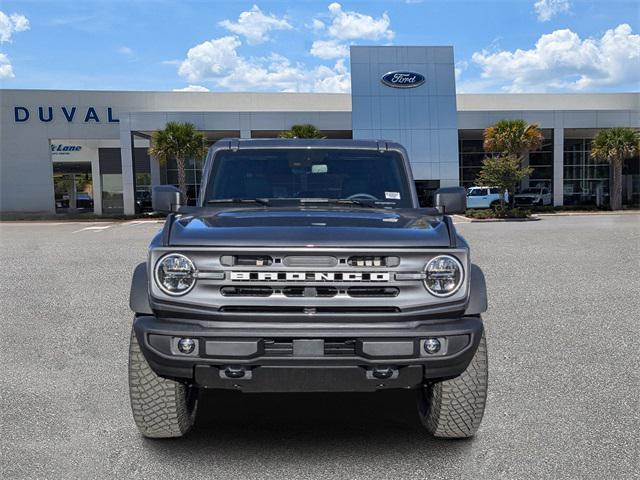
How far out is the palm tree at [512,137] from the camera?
33.3m

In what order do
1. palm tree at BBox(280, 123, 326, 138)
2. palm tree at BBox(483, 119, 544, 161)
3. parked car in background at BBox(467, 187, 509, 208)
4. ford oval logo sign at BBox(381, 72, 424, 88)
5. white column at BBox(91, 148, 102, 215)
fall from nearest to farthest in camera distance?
palm tree at BBox(280, 123, 326, 138) < palm tree at BBox(483, 119, 544, 161) < ford oval logo sign at BBox(381, 72, 424, 88) < parked car in background at BBox(467, 187, 509, 208) < white column at BBox(91, 148, 102, 215)

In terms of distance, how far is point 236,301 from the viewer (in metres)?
3.11

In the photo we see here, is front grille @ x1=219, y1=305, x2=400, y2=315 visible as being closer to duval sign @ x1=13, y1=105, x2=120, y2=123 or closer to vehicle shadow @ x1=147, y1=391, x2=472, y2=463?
vehicle shadow @ x1=147, y1=391, x2=472, y2=463

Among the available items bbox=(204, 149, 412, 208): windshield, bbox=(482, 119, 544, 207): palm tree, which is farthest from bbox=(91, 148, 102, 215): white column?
bbox=(204, 149, 412, 208): windshield

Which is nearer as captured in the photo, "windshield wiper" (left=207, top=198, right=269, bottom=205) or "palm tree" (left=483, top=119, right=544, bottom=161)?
"windshield wiper" (left=207, top=198, right=269, bottom=205)

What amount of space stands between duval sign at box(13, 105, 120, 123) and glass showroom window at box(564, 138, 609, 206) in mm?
33088

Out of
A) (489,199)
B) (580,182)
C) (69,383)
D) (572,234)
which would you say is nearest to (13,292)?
(69,383)

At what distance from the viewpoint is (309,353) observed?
10.1ft

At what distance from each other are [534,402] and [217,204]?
2835 millimetres

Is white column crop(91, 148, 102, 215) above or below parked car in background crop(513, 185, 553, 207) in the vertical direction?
above

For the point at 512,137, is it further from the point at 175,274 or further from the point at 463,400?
the point at 175,274

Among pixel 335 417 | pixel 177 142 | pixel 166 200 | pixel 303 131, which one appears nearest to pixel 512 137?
pixel 303 131

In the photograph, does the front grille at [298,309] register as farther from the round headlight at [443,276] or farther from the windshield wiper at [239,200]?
the windshield wiper at [239,200]

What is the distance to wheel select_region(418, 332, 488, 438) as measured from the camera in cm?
358
